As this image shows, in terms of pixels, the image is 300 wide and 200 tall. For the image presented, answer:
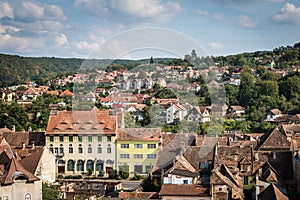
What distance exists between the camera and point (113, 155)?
34.2 m

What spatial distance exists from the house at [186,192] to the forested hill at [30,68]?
306ft

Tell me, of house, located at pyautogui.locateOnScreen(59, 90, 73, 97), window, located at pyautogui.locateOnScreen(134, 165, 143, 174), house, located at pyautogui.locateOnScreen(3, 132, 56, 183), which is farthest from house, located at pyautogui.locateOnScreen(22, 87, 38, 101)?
window, located at pyautogui.locateOnScreen(134, 165, 143, 174)

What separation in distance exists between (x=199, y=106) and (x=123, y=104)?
5.17 m

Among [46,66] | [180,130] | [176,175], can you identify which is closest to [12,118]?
[180,130]

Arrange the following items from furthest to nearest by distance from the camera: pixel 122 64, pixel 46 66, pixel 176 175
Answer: pixel 46 66 → pixel 122 64 → pixel 176 175

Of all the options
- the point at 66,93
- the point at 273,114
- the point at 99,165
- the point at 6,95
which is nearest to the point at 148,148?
the point at 99,165

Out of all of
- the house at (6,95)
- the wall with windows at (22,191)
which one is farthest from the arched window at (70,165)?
the house at (6,95)

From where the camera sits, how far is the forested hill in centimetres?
12480

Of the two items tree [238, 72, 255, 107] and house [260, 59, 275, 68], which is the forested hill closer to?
house [260, 59, 275, 68]

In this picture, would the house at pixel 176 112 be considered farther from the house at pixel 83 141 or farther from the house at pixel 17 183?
the house at pixel 17 183

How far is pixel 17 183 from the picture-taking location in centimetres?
2300

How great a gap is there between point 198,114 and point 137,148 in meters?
4.67

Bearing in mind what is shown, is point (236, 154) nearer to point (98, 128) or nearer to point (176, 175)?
point (176, 175)

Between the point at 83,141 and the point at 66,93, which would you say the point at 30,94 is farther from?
the point at 83,141
